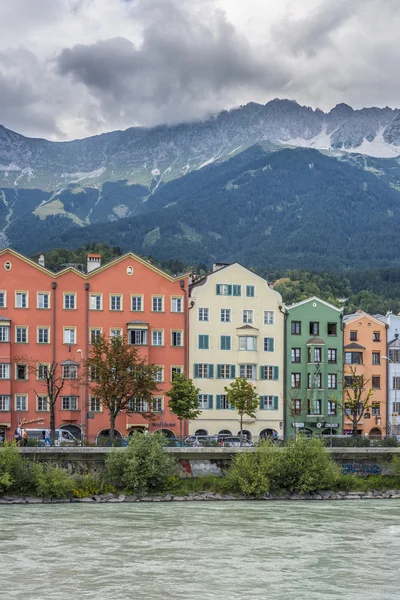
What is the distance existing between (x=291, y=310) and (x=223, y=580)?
6299cm

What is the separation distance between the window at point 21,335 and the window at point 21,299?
78.2 inches

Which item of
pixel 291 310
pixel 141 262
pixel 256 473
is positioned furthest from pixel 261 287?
pixel 256 473

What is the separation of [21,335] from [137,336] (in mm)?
10208

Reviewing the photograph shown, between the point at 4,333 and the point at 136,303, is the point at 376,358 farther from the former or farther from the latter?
the point at 4,333

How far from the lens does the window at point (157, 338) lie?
341ft

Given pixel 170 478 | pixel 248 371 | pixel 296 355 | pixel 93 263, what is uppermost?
pixel 93 263

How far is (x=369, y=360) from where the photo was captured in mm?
114062

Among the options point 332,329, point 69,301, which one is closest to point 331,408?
point 332,329

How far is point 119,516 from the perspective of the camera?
65938mm

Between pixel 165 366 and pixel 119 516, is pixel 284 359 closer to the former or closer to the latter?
pixel 165 366

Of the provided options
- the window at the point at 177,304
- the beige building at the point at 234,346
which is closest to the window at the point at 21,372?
the window at the point at 177,304

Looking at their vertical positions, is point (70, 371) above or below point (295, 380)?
above

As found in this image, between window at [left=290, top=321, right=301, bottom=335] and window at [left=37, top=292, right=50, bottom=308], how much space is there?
925 inches

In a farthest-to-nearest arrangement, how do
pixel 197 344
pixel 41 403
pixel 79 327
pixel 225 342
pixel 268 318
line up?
1. pixel 268 318
2. pixel 225 342
3. pixel 197 344
4. pixel 79 327
5. pixel 41 403
